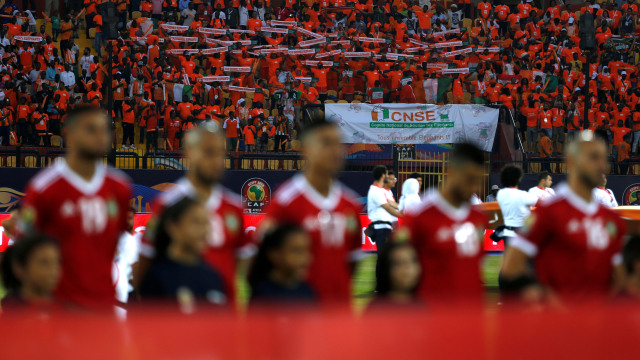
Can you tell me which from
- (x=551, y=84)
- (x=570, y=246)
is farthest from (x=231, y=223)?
(x=551, y=84)

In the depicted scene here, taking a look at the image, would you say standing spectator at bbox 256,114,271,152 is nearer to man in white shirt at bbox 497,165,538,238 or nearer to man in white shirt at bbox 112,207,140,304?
man in white shirt at bbox 497,165,538,238

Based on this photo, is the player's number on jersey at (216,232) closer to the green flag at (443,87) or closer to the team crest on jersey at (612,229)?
the team crest on jersey at (612,229)

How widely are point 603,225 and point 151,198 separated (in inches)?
635

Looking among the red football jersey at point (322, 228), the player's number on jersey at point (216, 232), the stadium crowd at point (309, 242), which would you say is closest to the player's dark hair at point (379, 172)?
the stadium crowd at point (309, 242)

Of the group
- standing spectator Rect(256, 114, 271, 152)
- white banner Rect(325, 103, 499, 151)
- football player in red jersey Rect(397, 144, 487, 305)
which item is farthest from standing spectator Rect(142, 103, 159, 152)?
football player in red jersey Rect(397, 144, 487, 305)

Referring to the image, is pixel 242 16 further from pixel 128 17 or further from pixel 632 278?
pixel 632 278

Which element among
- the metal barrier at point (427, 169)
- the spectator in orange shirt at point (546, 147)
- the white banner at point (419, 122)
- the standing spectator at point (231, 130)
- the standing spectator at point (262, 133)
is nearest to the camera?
the metal barrier at point (427, 169)

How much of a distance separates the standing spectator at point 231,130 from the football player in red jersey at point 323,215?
17.4 m

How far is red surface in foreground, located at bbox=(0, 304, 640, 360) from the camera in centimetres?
307

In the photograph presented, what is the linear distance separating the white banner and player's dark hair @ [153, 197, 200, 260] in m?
17.7

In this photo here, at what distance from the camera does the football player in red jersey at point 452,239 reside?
5.62 meters

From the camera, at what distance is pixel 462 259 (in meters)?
5.72

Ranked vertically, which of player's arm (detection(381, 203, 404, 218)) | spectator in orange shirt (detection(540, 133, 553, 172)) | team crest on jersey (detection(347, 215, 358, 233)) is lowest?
player's arm (detection(381, 203, 404, 218))

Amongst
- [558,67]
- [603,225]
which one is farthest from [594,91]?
[603,225]
